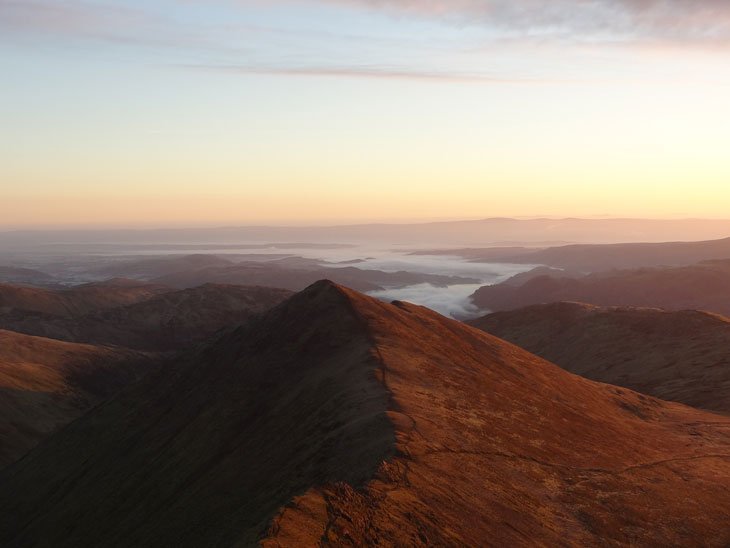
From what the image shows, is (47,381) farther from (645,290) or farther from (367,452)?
(645,290)

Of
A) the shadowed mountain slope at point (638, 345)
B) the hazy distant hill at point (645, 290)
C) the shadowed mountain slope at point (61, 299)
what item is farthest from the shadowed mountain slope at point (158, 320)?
the hazy distant hill at point (645, 290)

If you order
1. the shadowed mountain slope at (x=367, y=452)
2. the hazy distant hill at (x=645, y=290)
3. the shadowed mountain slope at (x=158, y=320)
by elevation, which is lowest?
the shadowed mountain slope at (x=158, y=320)

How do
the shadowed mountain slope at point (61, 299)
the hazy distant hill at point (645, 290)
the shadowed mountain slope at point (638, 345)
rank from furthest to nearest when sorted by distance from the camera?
the shadowed mountain slope at point (61, 299) → the hazy distant hill at point (645, 290) → the shadowed mountain slope at point (638, 345)

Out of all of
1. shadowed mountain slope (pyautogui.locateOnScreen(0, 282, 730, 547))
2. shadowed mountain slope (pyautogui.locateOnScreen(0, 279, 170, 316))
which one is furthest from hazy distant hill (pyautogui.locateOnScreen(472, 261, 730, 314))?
shadowed mountain slope (pyautogui.locateOnScreen(0, 282, 730, 547))

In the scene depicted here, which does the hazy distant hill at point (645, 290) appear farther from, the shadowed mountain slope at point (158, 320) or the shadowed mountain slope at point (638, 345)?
the shadowed mountain slope at point (158, 320)

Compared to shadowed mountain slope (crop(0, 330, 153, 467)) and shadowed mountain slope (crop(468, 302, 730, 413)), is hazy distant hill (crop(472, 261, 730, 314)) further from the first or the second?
shadowed mountain slope (crop(0, 330, 153, 467))

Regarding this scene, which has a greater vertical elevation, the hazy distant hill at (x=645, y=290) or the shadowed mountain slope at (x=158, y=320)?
the hazy distant hill at (x=645, y=290)

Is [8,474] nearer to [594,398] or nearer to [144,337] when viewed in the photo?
[594,398]

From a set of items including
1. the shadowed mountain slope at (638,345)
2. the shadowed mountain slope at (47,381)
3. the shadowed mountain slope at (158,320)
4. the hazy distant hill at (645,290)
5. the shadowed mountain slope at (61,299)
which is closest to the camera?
the shadowed mountain slope at (638,345)
